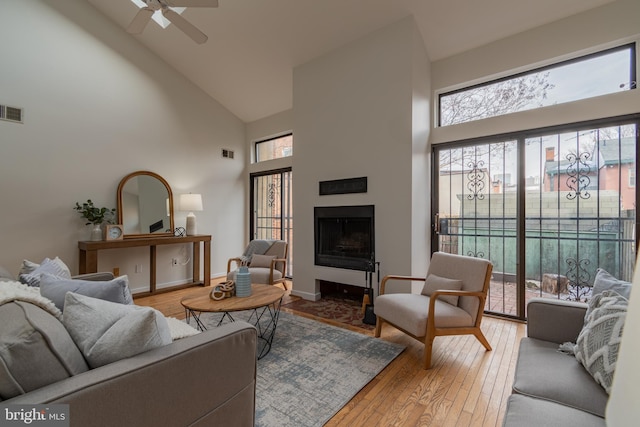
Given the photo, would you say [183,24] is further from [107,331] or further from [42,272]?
[107,331]

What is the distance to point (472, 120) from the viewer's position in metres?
3.53

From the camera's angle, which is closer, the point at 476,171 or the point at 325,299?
the point at 476,171

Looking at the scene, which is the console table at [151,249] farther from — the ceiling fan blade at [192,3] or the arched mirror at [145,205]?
the ceiling fan blade at [192,3]

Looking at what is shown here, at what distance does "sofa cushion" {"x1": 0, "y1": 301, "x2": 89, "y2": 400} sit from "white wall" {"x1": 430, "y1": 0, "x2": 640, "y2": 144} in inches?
154

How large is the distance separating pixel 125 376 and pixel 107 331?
0.25 meters

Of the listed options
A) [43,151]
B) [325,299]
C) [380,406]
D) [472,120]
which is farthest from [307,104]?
[380,406]

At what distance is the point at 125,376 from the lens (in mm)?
1002

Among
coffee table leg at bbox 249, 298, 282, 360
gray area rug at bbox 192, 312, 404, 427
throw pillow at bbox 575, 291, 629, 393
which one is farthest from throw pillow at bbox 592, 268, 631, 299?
coffee table leg at bbox 249, 298, 282, 360

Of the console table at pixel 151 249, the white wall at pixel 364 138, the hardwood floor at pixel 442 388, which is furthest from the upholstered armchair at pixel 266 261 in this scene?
the hardwood floor at pixel 442 388

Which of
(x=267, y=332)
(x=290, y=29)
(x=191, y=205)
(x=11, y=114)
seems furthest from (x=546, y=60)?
(x=11, y=114)

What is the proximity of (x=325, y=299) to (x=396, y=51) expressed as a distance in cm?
332

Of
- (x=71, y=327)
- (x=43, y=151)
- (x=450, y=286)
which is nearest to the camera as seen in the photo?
(x=71, y=327)

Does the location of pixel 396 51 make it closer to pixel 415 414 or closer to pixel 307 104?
pixel 307 104

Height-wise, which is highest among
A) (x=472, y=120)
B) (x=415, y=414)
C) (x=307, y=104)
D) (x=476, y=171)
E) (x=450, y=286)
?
(x=307, y=104)
